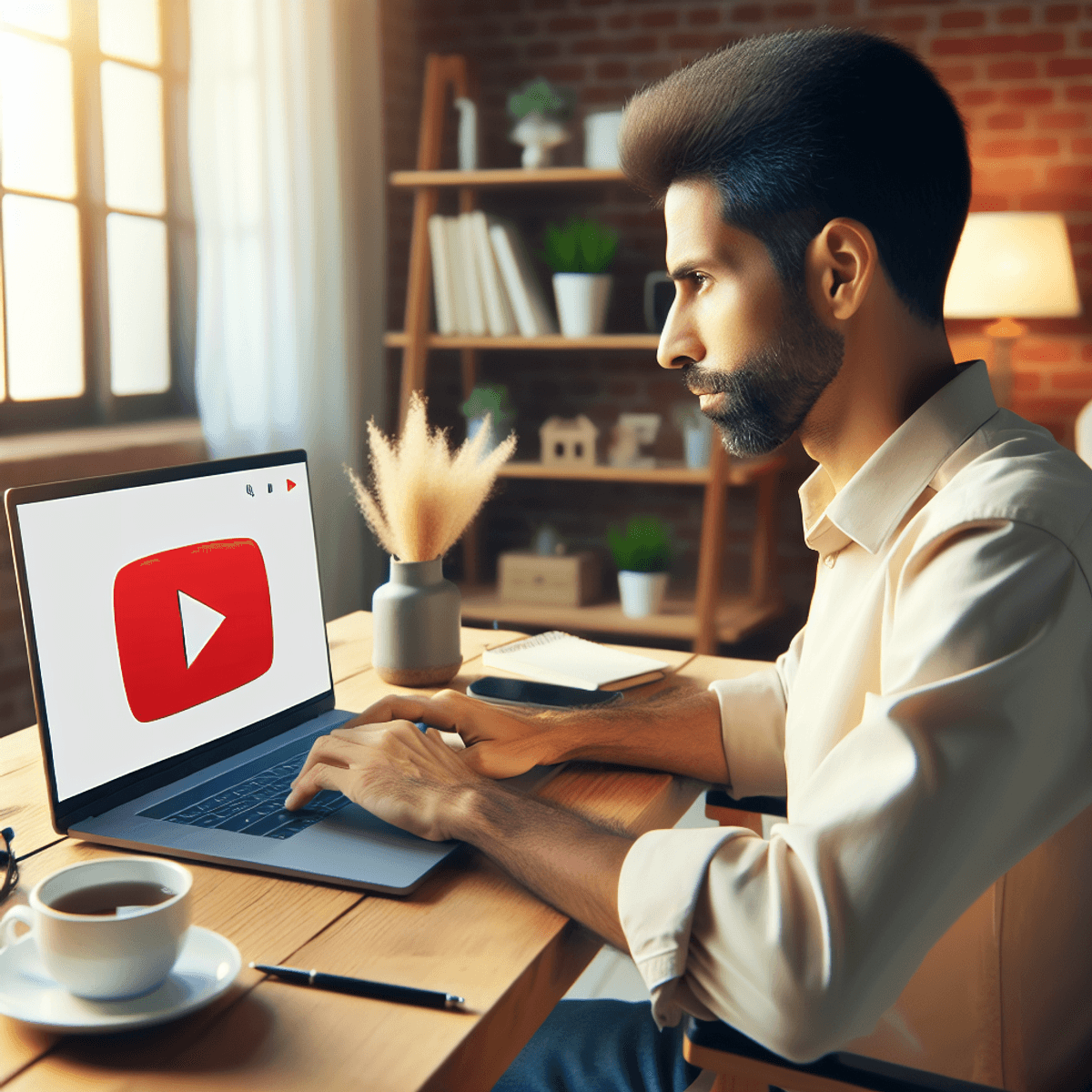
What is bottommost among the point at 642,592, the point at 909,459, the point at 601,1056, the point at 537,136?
the point at 601,1056

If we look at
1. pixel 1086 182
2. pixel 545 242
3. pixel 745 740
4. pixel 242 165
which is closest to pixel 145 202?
pixel 242 165

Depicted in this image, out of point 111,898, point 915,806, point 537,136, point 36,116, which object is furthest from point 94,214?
point 915,806

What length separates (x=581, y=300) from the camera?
3.23m

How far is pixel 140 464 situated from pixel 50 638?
1.89 m

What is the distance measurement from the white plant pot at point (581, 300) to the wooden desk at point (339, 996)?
2333 millimetres

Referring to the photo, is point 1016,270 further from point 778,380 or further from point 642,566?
point 778,380

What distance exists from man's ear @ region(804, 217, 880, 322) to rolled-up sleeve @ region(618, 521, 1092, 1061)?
0.26 metres

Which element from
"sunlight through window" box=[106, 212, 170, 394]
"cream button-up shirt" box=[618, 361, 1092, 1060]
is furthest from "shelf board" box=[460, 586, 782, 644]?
"cream button-up shirt" box=[618, 361, 1092, 1060]

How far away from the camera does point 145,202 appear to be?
298cm

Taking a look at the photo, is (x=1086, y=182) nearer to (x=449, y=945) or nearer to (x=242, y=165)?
(x=242, y=165)

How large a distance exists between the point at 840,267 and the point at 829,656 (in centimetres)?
34

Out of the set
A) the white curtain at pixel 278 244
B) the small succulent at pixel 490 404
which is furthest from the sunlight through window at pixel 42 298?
the small succulent at pixel 490 404

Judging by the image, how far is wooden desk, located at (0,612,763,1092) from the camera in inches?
26.0

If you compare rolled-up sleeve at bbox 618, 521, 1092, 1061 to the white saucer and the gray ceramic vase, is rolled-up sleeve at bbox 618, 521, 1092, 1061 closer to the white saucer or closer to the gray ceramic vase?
the white saucer
